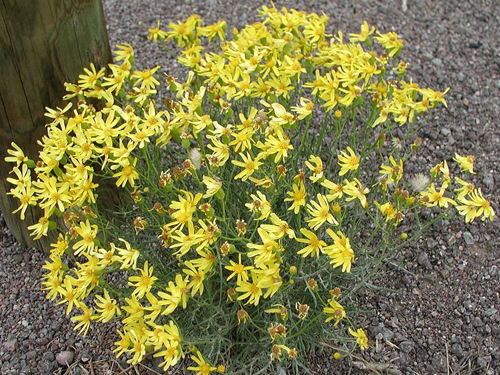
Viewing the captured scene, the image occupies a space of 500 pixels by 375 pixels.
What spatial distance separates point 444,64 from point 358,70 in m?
2.13

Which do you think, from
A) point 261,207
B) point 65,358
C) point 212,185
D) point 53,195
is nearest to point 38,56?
point 53,195

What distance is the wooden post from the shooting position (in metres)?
2.70

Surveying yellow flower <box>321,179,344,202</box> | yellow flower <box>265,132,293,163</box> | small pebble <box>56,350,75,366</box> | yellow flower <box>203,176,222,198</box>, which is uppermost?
yellow flower <box>265,132,293,163</box>

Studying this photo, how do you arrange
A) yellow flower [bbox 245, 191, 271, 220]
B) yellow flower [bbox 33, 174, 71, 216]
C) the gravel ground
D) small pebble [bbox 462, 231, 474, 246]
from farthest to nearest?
small pebble [bbox 462, 231, 474, 246] → the gravel ground → yellow flower [bbox 33, 174, 71, 216] → yellow flower [bbox 245, 191, 271, 220]

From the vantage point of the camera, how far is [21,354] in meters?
3.05

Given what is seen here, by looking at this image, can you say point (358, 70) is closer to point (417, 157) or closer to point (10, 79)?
point (417, 157)

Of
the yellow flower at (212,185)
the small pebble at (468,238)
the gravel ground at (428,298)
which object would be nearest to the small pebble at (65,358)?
the gravel ground at (428,298)

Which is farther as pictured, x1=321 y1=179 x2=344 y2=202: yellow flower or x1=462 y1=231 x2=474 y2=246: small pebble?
x1=462 y1=231 x2=474 y2=246: small pebble

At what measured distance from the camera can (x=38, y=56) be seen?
9.22 feet

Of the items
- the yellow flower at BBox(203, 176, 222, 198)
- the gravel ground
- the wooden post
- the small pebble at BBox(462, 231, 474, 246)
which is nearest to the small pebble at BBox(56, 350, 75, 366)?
the gravel ground

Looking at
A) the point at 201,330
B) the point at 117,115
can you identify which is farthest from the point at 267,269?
the point at 117,115

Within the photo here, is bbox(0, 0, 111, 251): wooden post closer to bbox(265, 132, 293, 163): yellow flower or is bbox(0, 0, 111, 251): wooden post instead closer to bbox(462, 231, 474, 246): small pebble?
bbox(265, 132, 293, 163): yellow flower

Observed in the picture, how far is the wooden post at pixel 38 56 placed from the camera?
270 cm

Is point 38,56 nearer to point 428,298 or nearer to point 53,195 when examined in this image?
point 53,195
